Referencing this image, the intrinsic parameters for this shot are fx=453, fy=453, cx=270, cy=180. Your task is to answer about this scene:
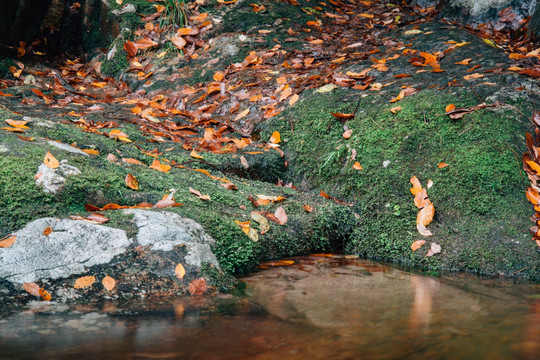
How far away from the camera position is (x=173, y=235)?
2379 mm

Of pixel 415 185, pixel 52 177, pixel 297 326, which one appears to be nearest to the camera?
pixel 297 326

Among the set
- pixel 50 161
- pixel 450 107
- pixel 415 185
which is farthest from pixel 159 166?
pixel 450 107

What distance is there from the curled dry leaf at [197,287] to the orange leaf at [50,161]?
1118mm

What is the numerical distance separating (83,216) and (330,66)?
354 cm

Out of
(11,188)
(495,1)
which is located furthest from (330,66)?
(11,188)

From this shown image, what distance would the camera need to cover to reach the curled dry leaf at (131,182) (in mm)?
2826

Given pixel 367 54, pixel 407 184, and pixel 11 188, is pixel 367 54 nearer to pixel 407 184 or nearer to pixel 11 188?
pixel 407 184

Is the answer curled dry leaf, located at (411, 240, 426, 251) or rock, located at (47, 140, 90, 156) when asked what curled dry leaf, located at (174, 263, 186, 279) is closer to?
rock, located at (47, 140, 90, 156)

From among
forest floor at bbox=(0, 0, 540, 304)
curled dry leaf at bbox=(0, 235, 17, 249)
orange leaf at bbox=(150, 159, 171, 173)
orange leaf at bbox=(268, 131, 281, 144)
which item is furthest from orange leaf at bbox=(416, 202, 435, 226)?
curled dry leaf at bbox=(0, 235, 17, 249)

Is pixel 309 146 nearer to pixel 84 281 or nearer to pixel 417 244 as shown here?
pixel 417 244

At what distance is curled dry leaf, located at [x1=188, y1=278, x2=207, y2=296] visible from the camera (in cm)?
220

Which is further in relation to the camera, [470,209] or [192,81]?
[192,81]

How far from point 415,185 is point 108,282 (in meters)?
2.24

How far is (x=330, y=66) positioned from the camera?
5160 millimetres
